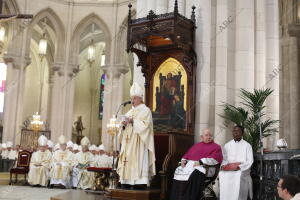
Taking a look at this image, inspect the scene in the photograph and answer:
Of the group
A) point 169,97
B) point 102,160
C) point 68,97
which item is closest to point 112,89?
point 68,97

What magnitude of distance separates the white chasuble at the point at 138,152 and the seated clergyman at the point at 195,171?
0.54 metres

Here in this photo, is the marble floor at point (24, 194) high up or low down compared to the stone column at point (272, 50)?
down

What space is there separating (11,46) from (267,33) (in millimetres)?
14968

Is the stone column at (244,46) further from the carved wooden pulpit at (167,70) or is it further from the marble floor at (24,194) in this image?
the marble floor at (24,194)

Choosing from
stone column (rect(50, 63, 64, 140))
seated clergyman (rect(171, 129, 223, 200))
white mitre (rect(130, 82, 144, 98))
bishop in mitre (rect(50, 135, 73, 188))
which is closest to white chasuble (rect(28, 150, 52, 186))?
bishop in mitre (rect(50, 135, 73, 188))

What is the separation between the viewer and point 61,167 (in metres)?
13.0

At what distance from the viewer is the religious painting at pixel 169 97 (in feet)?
30.2

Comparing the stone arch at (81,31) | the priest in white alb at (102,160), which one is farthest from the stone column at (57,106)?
the priest in white alb at (102,160)

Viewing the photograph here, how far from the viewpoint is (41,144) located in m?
14.5

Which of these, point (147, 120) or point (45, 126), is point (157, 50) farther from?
point (45, 126)

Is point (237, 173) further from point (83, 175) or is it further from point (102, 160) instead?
point (102, 160)

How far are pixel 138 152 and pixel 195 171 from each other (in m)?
1.06

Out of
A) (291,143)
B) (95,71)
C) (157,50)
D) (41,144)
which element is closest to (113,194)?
(157,50)

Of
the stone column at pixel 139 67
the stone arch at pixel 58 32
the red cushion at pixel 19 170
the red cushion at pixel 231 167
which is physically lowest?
the red cushion at pixel 19 170
